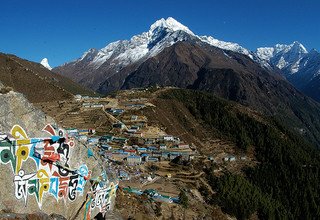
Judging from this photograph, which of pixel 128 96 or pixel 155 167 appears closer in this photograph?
pixel 155 167

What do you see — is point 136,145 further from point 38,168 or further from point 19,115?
point 19,115

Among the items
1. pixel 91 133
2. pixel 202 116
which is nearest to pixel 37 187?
pixel 91 133

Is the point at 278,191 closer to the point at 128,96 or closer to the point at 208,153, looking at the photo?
the point at 208,153

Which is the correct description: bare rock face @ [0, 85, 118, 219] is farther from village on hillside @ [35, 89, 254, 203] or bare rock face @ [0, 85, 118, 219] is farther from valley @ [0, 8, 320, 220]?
village on hillside @ [35, 89, 254, 203]

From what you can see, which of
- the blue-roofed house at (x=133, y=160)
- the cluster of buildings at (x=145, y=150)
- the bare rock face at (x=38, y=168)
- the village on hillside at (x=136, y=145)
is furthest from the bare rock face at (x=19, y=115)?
the blue-roofed house at (x=133, y=160)

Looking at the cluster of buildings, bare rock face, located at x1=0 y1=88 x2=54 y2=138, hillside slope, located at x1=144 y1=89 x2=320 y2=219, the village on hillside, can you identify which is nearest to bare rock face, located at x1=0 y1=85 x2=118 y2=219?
bare rock face, located at x1=0 y1=88 x2=54 y2=138

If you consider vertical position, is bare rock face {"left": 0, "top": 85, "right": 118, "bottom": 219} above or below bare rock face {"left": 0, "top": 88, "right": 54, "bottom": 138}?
below

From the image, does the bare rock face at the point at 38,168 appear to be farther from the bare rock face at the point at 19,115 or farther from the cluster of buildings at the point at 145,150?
the cluster of buildings at the point at 145,150

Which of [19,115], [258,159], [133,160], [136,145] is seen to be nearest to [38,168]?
[19,115]

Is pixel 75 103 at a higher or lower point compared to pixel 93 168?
higher
